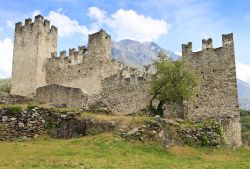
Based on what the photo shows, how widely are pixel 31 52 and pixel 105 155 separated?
31626 mm

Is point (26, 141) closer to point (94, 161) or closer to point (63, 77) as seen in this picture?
point (94, 161)

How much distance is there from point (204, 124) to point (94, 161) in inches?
382

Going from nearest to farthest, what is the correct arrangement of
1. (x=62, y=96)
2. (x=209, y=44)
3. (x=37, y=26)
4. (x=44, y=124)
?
(x=44, y=124), (x=62, y=96), (x=209, y=44), (x=37, y=26)

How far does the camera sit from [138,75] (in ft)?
129

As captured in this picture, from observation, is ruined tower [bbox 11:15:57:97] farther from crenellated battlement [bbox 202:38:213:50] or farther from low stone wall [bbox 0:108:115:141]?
low stone wall [bbox 0:108:115:141]

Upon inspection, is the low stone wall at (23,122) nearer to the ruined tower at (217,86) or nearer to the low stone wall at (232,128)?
the low stone wall at (232,128)

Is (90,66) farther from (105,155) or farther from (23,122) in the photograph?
(105,155)

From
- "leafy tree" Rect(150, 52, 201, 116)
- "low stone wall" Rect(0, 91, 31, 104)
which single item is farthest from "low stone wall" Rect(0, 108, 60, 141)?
"leafy tree" Rect(150, 52, 201, 116)

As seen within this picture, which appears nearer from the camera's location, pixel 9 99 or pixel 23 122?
pixel 23 122

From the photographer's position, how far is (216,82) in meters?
34.7

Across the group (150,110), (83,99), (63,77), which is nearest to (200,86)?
(150,110)

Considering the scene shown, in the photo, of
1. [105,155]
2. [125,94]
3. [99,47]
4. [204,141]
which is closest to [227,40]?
[125,94]

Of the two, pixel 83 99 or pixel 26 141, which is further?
pixel 83 99

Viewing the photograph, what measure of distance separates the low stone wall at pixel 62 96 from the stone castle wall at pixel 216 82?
29.7 ft
